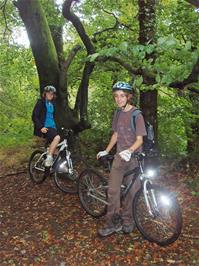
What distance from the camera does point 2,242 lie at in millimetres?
6816

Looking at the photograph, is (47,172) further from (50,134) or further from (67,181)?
(50,134)

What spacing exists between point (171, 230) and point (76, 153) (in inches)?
196

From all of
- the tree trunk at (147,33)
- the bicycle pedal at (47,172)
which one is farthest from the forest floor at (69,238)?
the tree trunk at (147,33)

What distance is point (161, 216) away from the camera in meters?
6.07

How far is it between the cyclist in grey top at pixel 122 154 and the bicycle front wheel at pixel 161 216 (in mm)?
286

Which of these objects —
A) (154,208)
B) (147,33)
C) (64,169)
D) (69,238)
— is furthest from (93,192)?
(147,33)

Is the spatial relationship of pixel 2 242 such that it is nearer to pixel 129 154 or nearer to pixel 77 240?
pixel 77 240

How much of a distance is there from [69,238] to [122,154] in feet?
6.60

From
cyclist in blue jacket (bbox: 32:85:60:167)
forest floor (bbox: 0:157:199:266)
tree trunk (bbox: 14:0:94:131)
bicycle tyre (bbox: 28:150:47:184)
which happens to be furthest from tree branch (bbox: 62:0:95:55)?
forest floor (bbox: 0:157:199:266)

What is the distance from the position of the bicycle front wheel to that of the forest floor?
0.18 meters

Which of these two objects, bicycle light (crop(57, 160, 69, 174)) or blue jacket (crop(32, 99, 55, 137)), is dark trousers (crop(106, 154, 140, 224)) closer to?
bicycle light (crop(57, 160, 69, 174))

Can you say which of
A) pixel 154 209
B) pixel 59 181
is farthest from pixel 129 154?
pixel 59 181

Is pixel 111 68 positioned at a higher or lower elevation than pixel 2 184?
higher

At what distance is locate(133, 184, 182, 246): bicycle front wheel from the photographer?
580 cm
